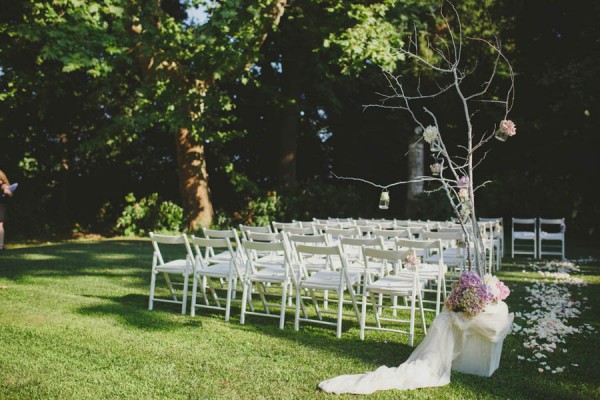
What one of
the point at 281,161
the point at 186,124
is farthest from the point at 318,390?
the point at 281,161

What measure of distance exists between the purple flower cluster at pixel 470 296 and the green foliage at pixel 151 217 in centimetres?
1238

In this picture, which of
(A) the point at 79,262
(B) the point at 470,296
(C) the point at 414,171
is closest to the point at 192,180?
(A) the point at 79,262

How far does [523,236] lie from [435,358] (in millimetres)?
8423

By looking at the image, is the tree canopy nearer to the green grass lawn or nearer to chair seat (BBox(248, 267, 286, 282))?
the green grass lawn

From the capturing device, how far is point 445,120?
19.1m

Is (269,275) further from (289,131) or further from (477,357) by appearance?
(289,131)

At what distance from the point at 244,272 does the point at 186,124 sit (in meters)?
7.54

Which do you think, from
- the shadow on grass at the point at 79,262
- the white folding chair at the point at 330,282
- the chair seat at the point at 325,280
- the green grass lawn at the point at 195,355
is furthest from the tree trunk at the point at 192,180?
the chair seat at the point at 325,280

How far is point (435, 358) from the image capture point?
14.5 ft

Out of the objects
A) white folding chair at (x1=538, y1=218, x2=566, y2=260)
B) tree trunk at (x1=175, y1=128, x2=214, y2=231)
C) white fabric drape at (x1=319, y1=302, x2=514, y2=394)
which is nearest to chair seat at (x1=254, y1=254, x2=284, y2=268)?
white fabric drape at (x1=319, y1=302, x2=514, y2=394)

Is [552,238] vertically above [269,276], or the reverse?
[552,238]

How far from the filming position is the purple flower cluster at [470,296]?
4457 mm

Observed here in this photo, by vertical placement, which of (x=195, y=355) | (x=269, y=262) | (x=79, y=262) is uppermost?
(x=269, y=262)

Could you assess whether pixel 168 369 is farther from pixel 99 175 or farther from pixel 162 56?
pixel 99 175
